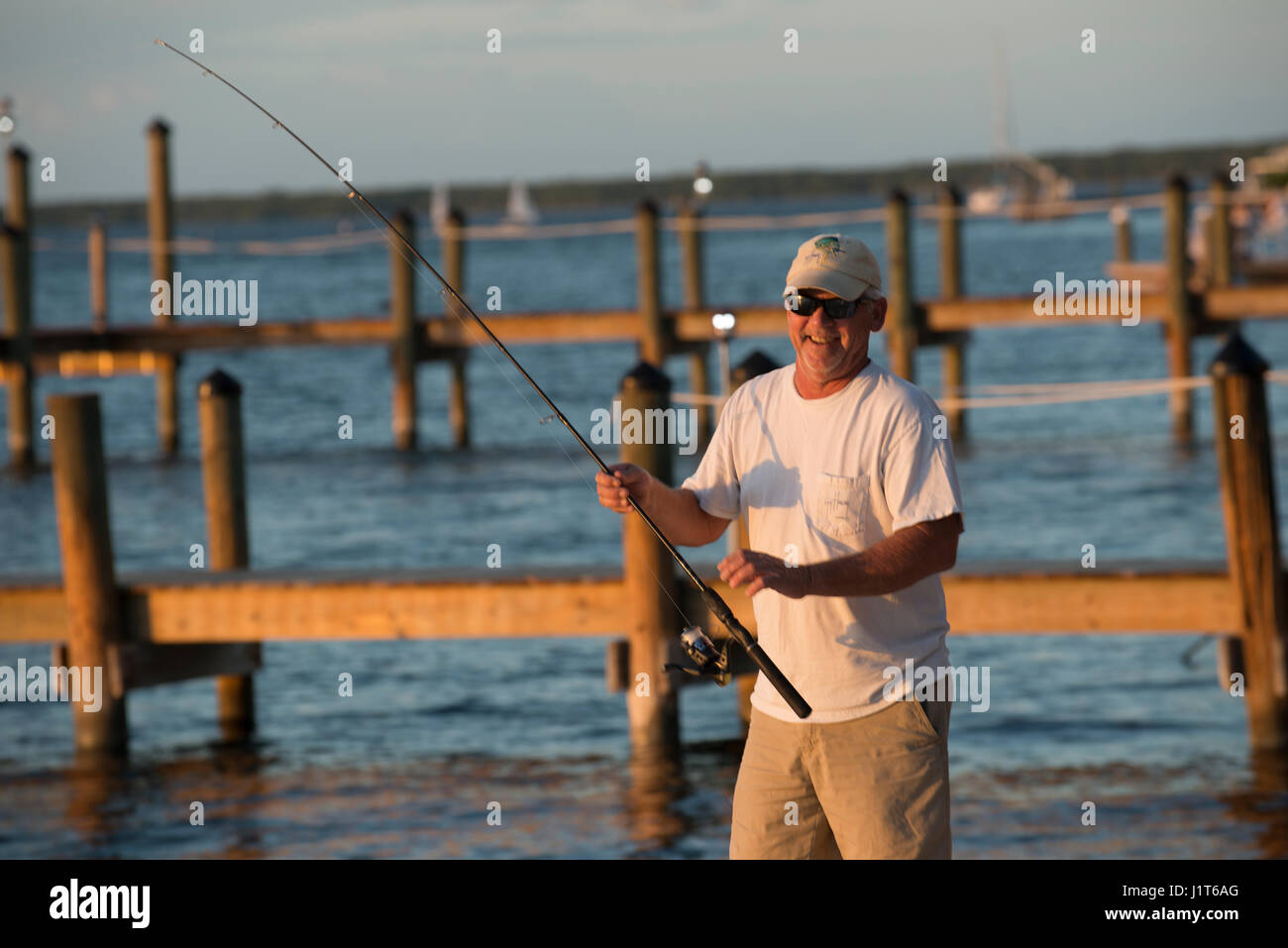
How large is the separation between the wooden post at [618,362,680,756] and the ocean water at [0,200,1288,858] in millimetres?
218

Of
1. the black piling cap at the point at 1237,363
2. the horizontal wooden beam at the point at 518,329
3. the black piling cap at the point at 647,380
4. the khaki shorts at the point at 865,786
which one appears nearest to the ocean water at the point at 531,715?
the black piling cap at the point at 647,380

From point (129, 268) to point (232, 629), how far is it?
95.9 metres

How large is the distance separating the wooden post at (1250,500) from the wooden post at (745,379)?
1.74 m

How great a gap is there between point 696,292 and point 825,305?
15.0 meters

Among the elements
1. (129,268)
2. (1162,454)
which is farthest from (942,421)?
(129,268)

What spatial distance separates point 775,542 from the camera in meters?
3.71

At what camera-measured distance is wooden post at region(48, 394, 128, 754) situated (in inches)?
309

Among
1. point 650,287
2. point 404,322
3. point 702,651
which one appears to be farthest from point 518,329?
point 702,651

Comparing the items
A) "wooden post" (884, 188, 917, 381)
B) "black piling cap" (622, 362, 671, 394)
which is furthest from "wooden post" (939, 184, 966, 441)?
"black piling cap" (622, 362, 671, 394)

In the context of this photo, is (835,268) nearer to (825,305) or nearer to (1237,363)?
(825,305)

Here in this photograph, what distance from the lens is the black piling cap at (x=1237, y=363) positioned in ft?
23.2

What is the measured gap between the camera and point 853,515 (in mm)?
3637

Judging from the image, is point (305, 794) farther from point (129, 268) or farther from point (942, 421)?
point (129, 268)
